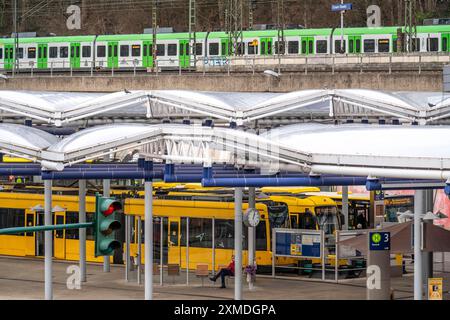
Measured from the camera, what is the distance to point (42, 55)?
254 ft

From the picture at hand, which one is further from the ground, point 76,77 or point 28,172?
point 76,77

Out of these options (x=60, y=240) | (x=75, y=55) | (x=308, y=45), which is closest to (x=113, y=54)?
(x=75, y=55)

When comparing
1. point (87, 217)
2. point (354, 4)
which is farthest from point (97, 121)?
point (354, 4)

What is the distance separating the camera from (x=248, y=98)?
1463 inches

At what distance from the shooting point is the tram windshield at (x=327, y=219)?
3944 centimetres

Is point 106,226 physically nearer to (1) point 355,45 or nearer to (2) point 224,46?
(1) point 355,45

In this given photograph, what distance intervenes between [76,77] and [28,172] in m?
23.8

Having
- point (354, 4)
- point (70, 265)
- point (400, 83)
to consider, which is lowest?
point (70, 265)

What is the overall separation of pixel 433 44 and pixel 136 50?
1682 cm

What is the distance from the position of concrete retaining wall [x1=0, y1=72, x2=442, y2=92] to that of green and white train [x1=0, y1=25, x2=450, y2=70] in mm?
8891

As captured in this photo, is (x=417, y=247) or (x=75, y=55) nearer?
(x=417, y=247)

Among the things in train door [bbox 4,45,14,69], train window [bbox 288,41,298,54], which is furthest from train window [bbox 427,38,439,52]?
train door [bbox 4,45,14,69]

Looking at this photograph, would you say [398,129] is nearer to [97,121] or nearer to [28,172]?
[28,172]

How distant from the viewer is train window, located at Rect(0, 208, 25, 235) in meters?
43.2
